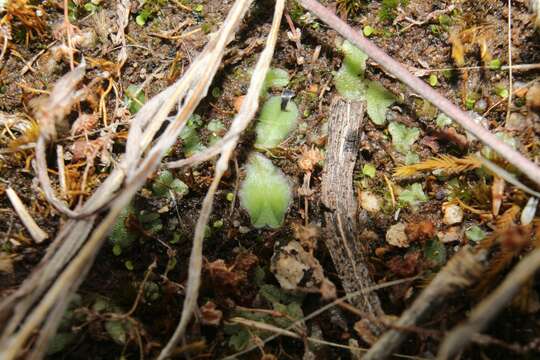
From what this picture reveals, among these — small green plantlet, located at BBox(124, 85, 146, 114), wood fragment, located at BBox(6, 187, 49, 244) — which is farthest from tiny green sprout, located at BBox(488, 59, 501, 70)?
wood fragment, located at BBox(6, 187, 49, 244)

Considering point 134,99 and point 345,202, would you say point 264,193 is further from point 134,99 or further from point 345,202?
point 134,99

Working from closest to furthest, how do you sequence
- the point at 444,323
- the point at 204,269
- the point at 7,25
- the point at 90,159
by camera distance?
the point at 444,323 < the point at 204,269 < the point at 90,159 < the point at 7,25

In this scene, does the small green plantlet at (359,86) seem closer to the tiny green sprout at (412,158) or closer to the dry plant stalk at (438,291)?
the tiny green sprout at (412,158)

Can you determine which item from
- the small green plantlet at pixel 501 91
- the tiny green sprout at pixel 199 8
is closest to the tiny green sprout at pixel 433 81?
the small green plantlet at pixel 501 91

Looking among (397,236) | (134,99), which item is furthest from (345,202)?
(134,99)

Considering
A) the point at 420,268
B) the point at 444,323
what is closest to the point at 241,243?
the point at 420,268

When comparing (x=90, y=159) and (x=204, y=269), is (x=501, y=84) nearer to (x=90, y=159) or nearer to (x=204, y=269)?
(x=204, y=269)
